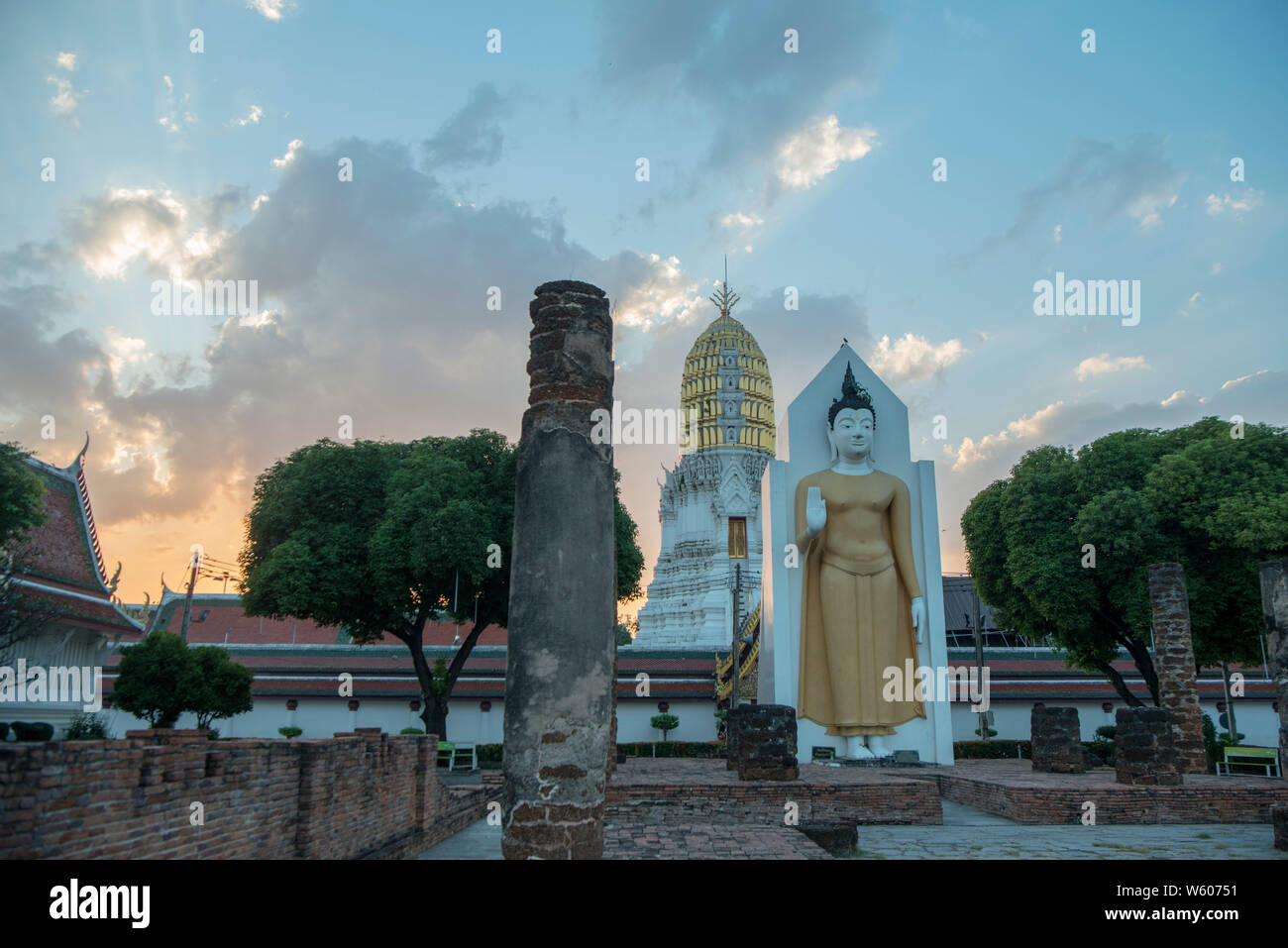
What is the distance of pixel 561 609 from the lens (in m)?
6.09

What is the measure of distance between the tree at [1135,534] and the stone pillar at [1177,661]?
10.9 ft

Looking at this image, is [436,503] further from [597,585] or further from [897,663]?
[597,585]

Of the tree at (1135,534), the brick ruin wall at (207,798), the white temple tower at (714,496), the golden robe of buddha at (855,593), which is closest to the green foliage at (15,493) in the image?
the brick ruin wall at (207,798)

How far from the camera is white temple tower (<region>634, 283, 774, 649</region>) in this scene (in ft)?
149

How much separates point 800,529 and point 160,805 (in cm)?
1259

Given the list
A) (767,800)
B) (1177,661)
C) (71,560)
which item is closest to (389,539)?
(71,560)

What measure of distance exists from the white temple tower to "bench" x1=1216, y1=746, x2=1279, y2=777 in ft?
79.1

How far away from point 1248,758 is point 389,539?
19531 mm

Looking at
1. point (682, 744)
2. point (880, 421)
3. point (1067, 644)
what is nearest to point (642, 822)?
point (880, 421)

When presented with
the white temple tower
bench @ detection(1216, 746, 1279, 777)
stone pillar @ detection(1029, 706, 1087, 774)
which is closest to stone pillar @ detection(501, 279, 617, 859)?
stone pillar @ detection(1029, 706, 1087, 774)

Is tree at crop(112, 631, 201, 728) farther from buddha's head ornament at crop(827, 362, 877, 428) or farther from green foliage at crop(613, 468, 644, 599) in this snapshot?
buddha's head ornament at crop(827, 362, 877, 428)

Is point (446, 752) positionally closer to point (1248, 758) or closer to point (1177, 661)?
point (1177, 661)

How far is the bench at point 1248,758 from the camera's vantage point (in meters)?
17.8

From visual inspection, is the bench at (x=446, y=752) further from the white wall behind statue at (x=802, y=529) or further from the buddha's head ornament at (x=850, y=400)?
the buddha's head ornament at (x=850, y=400)
